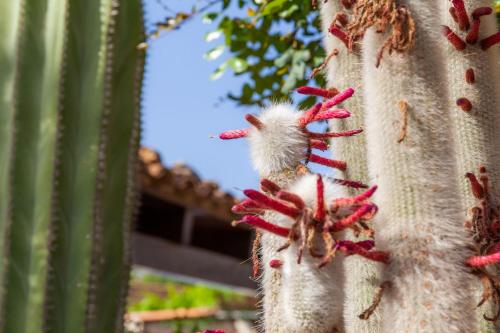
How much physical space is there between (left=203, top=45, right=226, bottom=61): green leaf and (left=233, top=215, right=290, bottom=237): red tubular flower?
7.61ft

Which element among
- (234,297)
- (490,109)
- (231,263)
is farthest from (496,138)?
(234,297)

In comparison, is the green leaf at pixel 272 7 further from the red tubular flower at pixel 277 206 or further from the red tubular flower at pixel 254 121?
the red tubular flower at pixel 277 206

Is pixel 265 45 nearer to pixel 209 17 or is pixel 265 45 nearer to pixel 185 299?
pixel 209 17

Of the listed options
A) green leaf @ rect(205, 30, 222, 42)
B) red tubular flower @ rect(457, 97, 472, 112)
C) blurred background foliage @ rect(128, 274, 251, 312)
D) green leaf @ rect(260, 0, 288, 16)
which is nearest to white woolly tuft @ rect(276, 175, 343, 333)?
red tubular flower @ rect(457, 97, 472, 112)

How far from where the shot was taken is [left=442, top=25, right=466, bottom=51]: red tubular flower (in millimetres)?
1845

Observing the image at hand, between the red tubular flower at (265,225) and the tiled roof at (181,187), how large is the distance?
12.8ft

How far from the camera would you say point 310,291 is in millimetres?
1357

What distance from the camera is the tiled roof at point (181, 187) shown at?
17.8 ft

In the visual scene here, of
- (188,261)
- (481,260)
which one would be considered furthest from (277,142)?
(188,261)

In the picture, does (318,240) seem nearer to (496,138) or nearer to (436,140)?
(436,140)

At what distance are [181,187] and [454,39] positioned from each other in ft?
13.2

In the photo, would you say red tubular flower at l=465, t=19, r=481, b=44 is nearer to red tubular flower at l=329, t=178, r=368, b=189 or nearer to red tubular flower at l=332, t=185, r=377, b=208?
red tubular flower at l=329, t=178, r=368, b=189

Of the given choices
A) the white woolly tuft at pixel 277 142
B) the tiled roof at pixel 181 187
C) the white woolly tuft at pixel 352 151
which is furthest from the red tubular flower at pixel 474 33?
the tiled roof at pixel 181 187

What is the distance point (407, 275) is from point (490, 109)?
2.25 ft
